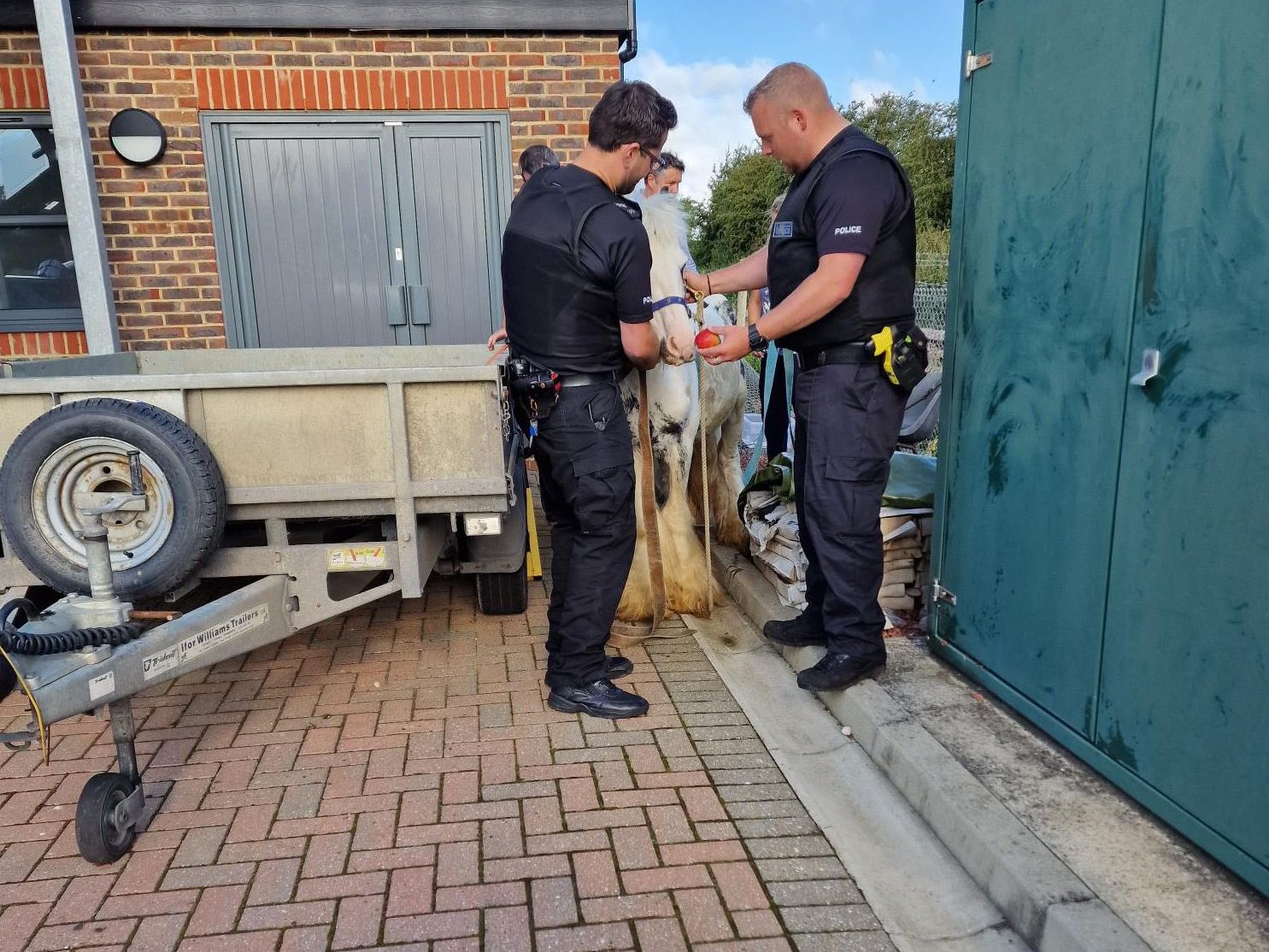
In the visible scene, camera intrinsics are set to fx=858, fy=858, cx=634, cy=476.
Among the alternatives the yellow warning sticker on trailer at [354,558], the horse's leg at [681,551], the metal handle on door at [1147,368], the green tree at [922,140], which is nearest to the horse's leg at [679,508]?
the horse's leg at [681,551]

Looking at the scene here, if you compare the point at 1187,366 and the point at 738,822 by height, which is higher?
the point at 1187,366

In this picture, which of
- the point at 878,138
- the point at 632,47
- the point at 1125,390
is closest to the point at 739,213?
the point at 878,138

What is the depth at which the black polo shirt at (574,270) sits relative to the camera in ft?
9.93

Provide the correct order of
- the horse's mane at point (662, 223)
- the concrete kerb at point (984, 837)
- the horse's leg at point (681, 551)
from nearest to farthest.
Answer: the concrete kerb at point (984, 837)
the horse's mane at point (662, 223)
the horse's leg at point (681, 551)

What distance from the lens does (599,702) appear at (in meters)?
3.30

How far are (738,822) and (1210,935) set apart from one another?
1.20m

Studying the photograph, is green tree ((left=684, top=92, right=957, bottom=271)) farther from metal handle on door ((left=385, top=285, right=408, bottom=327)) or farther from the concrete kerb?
the concrete kerb

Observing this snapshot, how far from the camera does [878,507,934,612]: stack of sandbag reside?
3.75m

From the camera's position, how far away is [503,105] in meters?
6.13

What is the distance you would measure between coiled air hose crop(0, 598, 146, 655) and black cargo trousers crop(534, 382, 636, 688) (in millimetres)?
1454

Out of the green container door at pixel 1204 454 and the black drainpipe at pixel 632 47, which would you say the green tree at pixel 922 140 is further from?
the green container door at pixel 1204 454

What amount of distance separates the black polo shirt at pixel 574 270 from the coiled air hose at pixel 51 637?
1.58m

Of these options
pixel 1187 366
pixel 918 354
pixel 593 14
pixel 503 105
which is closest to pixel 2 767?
pixel 918 354

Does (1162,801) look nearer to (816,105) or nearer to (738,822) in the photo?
(738,822)
